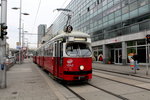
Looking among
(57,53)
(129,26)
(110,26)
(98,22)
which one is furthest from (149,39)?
(98,22)

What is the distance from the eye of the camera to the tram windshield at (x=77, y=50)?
8.60 m

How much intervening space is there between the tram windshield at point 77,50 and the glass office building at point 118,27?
12.5m

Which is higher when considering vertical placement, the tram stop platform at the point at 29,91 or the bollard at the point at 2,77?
the bollard at the point at 2,77

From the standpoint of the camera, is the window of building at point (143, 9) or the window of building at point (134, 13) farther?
the window of building at point (134, 13)

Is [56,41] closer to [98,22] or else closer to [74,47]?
[74,47]

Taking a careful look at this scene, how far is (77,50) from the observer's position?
8.75 meters

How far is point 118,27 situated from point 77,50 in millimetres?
17229

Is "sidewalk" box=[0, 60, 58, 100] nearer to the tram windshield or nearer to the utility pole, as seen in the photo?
the utility pole

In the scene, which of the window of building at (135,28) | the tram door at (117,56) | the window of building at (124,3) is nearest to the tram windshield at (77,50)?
the window of building at (135,28)

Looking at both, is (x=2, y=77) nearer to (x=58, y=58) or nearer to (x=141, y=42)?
(x=58, y=58)

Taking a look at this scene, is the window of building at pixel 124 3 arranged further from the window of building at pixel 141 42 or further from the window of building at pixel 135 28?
the window of building at pixel 141 42

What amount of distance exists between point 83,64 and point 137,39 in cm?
1411

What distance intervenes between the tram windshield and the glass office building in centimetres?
1251

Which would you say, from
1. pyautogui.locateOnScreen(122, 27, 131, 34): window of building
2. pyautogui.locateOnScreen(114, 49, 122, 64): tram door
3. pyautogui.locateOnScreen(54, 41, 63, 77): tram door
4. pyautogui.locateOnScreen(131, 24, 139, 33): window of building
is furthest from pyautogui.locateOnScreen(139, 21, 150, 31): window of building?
pyautogui.locateOnScreen(54, 41, 63, 77): tram door
